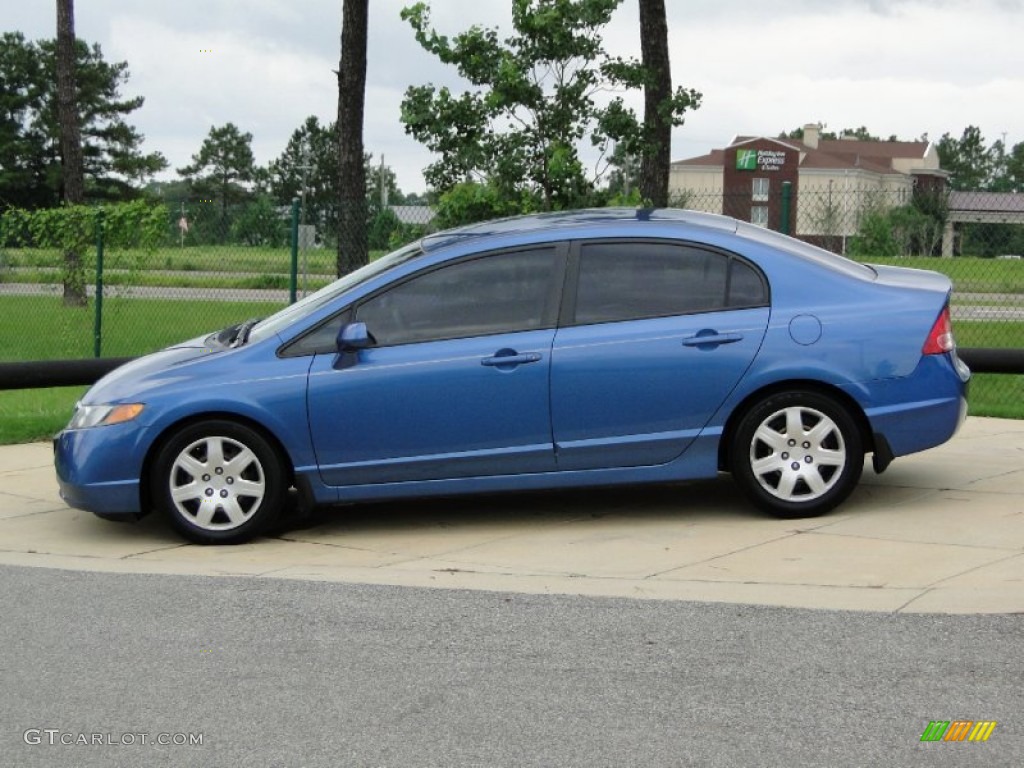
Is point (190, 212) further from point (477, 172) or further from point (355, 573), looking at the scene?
point (355, 573)

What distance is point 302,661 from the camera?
5660 mm

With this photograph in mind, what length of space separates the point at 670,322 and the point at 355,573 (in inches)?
81.0

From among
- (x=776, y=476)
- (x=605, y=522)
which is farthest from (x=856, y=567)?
(x=605, y=522)

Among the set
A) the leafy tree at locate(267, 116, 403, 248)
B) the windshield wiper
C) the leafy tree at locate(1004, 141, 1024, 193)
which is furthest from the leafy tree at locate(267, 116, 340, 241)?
the windshield wiper

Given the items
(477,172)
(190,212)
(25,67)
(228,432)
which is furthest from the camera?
(25,67)

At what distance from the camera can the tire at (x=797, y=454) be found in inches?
305

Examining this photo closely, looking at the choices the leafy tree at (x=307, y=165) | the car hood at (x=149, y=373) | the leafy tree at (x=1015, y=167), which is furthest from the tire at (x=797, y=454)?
the leafy tree at (x=1015, y=167)

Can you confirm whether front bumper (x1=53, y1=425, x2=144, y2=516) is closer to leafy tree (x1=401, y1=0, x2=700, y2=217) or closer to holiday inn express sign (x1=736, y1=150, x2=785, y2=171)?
leafy tree (x1=401, y1=0, x2=700, y2=217)

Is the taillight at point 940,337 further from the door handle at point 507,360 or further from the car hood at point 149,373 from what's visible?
the car hood at point 149,373

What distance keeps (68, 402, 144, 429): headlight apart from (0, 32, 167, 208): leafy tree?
63213mm

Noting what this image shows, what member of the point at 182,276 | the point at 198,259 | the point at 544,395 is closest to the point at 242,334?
the point at 544,395

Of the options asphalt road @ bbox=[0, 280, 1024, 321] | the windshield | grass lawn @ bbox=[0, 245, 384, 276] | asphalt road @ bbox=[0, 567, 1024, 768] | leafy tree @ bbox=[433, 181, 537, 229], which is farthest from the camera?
grass lawn @ bbox=[0, 245, 384, 276]

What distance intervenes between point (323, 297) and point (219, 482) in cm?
118

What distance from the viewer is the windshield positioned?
809 centimetres
